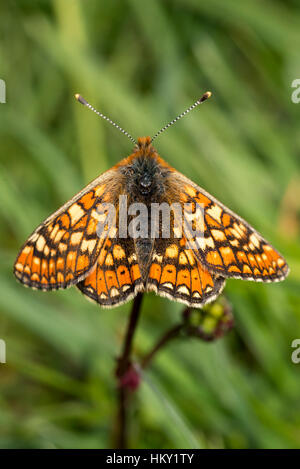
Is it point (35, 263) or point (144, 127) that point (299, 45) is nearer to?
point (144, 127)

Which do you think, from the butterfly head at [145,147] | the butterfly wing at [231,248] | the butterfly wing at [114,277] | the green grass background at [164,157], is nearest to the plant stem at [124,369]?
the butterfly wing at [114,277]

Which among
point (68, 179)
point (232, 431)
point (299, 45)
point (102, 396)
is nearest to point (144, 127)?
point (68, 179)

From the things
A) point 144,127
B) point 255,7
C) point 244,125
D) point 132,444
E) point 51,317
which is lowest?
point 132,444

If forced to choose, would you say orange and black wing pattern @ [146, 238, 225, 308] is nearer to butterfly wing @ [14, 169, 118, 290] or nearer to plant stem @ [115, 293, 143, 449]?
plant stem @ [115, 293, 143, 449]

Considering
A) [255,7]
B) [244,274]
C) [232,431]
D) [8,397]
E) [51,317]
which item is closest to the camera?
[244,274]

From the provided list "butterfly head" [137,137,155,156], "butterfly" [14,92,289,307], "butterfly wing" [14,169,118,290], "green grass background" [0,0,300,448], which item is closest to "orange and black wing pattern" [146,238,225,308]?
"butterfly" [14,92,289,307]

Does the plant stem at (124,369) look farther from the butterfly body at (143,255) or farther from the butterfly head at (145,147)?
the butterfly head at (145,147)

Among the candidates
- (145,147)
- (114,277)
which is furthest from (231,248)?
(145,147)
